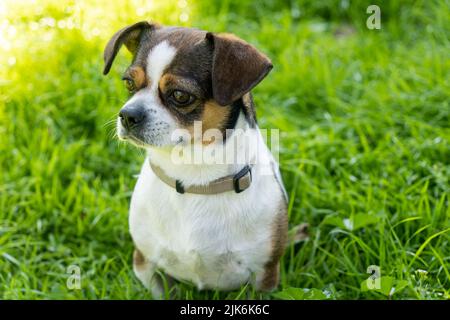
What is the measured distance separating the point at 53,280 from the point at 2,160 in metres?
0.93

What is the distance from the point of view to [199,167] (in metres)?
2.79

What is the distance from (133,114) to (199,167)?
1.19ft

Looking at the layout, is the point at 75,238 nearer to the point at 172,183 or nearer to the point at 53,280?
the point at 53,280

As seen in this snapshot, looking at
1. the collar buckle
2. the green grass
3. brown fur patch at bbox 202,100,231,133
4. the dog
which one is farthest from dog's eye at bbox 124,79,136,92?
the green grass

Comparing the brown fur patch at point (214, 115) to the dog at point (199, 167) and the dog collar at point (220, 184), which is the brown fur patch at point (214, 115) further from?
the dog collar at point (220, 184)

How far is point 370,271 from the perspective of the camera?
10.2 feet

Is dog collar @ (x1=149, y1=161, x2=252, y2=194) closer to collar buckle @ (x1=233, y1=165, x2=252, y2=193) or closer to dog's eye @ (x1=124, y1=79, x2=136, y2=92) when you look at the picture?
collar buckle @ (x1=233, y1=165, x2=252, y2=193)

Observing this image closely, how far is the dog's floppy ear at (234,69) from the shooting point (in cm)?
257

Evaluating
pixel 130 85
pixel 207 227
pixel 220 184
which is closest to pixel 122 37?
pixel 130 85

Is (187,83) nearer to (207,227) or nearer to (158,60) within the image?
(158,60)

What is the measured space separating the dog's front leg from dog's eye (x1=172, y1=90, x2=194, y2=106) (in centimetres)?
80

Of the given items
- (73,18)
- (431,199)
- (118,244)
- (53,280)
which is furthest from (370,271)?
(73,18)

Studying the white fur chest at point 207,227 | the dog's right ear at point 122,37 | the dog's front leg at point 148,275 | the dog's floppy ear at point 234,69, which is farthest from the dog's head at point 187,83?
the dog's front leg at point 148,275

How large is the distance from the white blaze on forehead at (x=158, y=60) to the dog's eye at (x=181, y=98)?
0.08 metres
